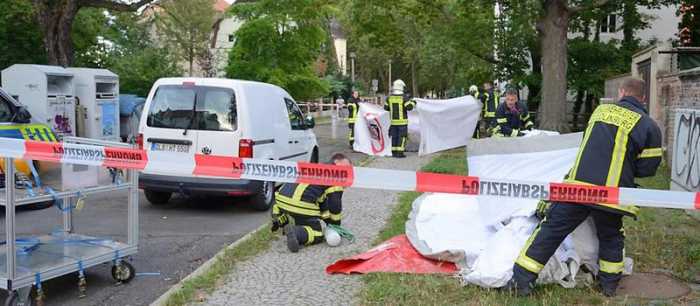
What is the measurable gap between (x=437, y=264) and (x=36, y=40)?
29.8 metres

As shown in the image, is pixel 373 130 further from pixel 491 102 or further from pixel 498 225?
pixel 498 225

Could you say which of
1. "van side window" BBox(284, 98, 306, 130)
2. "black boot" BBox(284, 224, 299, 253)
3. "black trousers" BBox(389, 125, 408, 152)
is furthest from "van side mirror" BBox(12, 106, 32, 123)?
"black trousers" BBox(389, 125, 408, 152)

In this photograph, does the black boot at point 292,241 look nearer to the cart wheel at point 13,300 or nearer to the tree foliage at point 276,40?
the cart wheel at point 13,300

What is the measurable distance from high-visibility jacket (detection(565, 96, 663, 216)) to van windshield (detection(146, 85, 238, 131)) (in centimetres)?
514

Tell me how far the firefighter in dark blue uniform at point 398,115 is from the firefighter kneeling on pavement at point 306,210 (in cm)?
910

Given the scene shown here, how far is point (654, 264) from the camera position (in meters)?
6.17

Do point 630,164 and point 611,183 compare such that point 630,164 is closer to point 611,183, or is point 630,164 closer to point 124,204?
point 611,183

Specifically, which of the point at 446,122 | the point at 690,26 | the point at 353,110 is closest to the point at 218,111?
the point at 353,110

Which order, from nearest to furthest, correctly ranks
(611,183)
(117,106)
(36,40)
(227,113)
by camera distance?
(611,183) < (227,113) < (117,106) < (36,40)

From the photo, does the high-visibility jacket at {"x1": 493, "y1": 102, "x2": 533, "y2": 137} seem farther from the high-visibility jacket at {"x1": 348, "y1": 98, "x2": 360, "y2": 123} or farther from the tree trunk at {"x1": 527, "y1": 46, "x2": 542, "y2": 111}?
the tree trunk at {"x1": 527, "y1": 46, "x2": 542, "y2": 111}

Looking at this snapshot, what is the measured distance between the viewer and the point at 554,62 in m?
17.3

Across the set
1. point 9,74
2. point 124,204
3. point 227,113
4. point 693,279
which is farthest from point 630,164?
point 9,74

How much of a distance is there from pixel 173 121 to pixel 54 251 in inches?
143

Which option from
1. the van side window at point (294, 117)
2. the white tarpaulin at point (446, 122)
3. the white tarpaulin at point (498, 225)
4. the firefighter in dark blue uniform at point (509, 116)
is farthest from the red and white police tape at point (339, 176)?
the white tarpaulin at point (446, 122)
